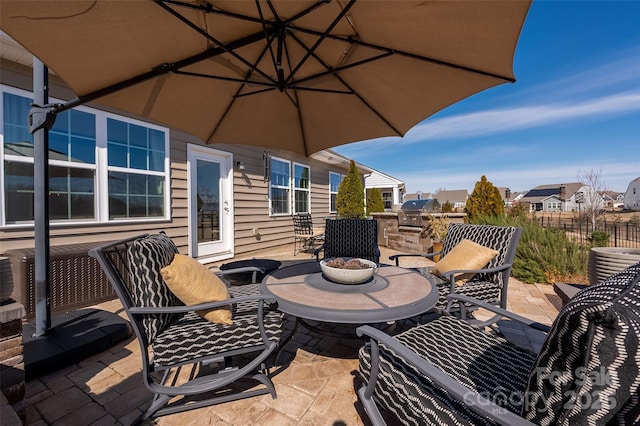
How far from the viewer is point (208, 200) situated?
534cm

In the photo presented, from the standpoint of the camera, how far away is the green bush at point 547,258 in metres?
4.16

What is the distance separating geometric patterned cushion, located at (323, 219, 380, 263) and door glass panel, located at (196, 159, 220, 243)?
2.78 metres

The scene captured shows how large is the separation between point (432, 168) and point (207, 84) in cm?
2736

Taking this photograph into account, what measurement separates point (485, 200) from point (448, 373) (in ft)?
19.1

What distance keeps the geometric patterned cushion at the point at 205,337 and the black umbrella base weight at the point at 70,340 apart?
1007mm

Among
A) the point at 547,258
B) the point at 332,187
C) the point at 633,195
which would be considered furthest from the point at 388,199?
the point at 633,195

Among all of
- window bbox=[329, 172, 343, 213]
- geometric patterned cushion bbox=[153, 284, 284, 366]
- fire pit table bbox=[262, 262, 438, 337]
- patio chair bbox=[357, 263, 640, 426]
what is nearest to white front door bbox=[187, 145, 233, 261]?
fire pit table bbox=[262, 262, 438, 337]

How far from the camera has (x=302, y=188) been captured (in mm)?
8148

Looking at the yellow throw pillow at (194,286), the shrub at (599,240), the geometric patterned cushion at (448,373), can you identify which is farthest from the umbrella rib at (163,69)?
the shrub at (599,240)

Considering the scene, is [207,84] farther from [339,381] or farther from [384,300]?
[339,381]

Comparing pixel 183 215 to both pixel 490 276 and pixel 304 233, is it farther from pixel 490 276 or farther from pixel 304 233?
pixel 490 276

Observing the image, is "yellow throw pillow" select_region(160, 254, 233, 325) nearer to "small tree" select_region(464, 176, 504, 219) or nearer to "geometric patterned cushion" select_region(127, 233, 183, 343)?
"geometric patterned cushion" select_region(127, 233, 183, 343)

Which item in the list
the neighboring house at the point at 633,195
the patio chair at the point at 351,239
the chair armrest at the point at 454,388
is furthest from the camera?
the neighboring house at the point at 633,195

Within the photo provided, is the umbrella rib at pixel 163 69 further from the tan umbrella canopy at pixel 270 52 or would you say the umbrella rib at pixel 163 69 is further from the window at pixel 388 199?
the window at pixel 388 199
